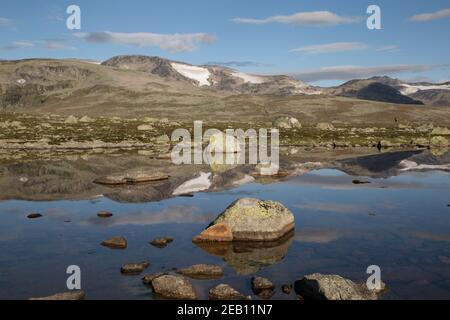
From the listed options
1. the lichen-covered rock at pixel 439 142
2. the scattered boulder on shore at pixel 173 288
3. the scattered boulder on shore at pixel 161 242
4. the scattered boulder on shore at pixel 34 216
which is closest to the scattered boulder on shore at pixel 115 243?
the scattered boulder on shore at pixel 161 242

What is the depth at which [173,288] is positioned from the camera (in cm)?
1456

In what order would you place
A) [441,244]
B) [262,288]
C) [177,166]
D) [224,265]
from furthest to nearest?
[177,166], [441,244], [224,265], [262,288]

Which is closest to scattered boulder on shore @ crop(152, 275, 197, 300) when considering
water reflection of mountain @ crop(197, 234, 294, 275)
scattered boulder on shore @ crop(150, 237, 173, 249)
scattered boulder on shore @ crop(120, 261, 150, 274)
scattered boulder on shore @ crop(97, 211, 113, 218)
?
scattered boulder on shore @ crop(120, 261, 150, 274)

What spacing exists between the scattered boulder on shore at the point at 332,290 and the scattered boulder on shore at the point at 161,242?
21.8ft

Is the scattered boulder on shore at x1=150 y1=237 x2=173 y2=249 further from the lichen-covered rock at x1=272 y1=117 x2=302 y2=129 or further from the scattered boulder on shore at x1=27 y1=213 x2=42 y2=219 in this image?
the lichen-covered rock at x1=272 y1=117 x2=302 y2=129

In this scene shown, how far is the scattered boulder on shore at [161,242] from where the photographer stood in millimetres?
19594

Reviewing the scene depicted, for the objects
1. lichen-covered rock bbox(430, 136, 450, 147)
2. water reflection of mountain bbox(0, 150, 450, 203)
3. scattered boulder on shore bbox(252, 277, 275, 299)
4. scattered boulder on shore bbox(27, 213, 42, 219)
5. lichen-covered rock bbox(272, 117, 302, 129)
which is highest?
lichen-covered rock bbox(272, 117, 302, 129)

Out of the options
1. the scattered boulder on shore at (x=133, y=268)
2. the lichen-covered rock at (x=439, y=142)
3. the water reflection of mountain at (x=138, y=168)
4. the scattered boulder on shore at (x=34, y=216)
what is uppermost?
the lichen-covered rock at (x=439, y=142)

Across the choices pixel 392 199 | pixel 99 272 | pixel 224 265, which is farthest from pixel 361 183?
pixel 99 272

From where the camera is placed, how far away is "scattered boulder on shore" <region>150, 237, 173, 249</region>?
1959 centimetres

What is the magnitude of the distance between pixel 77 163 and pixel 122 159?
5560mm

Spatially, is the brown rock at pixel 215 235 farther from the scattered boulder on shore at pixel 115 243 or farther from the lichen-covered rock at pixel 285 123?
the lichen-covered rock at pixel 285 123

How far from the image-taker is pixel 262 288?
14938mm
